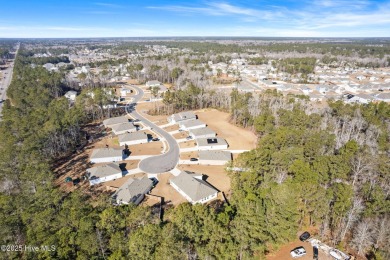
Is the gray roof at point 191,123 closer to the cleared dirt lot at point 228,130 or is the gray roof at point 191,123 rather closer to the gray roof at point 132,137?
the cleared dirt lot at point 228,130

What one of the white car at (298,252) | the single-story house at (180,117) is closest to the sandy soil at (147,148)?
the single-story house at (180,117)

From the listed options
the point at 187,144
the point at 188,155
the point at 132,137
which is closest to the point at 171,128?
the point at 187,144

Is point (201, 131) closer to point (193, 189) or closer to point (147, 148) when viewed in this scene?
point (147, 148)

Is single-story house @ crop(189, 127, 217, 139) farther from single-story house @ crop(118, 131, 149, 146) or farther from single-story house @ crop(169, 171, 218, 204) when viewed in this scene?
single-story house @ crop(169, 171, 218, 204)

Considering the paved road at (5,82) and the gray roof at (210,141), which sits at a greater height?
the paved road at (5,82)

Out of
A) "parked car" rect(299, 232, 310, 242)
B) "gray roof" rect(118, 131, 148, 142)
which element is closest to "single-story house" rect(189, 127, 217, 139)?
"gray roof" rect(118, 131, 148, 142)
